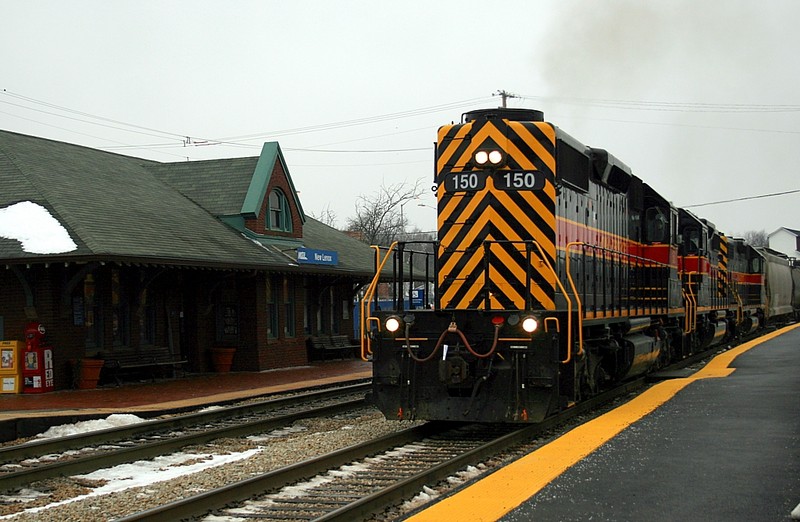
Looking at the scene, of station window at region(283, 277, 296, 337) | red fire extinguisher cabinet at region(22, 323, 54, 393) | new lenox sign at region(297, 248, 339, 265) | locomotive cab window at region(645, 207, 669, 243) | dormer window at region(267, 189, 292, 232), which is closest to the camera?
red fire extinguisher cabinet at region(22, 323, 54, 393)

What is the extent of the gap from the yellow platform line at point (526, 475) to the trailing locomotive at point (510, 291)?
80cm

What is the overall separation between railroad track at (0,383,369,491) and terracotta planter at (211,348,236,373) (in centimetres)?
702

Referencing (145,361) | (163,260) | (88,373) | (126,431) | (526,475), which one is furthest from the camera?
(145,361)

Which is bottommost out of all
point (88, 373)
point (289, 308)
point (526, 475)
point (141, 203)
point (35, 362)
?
point (526, 475)

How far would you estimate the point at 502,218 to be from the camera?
1253 cm

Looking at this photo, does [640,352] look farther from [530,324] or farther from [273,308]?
[273,308]

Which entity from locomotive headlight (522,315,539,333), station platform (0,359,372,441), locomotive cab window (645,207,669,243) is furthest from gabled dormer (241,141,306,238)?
locomotive headlight (522,315,539,333)

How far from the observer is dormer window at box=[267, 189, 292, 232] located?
87.1 feet

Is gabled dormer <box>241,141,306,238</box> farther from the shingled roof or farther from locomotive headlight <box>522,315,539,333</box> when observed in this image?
locomotive headlight <box>522,315,539,333</box>

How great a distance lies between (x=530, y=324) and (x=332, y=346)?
17.7 metres

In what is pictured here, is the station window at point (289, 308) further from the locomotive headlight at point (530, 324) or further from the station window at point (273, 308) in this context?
the locomotive headlight at point (530, 324)

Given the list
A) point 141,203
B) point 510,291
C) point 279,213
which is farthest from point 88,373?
point 510,291

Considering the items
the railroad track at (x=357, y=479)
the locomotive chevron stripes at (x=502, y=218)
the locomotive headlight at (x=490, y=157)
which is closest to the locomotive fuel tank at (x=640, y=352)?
the railroad track at (x=357, y=479)

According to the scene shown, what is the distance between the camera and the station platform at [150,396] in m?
14.2
